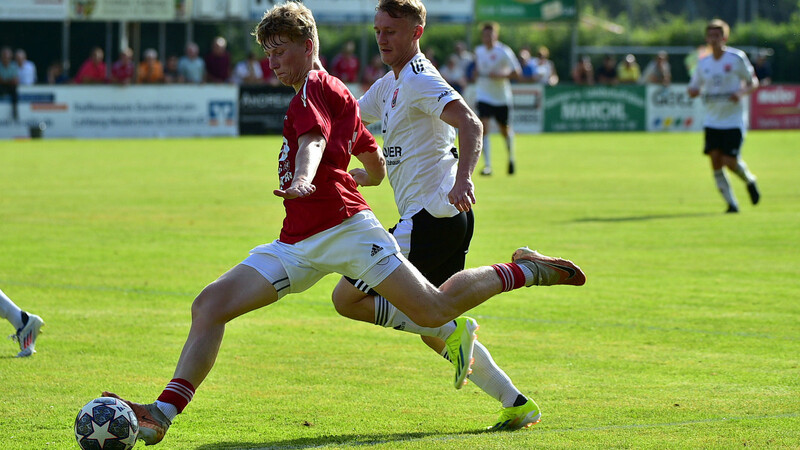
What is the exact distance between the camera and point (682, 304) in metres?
9.34

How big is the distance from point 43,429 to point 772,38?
47243 mm

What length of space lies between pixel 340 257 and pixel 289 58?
944 millimetres

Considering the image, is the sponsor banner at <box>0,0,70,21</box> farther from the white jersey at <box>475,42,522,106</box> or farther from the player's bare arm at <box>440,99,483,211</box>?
the player's bare arm at <box>440,99,483,211</box>

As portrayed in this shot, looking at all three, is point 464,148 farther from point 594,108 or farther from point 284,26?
point 594,108

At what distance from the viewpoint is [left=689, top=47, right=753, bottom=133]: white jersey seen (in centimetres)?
1634

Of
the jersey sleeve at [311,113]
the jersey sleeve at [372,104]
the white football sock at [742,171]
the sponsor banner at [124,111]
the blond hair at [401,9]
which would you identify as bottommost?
the sponsor banner at [124,111]

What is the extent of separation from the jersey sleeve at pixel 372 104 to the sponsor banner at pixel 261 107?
27572 millimetres

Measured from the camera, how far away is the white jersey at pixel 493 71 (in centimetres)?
2258

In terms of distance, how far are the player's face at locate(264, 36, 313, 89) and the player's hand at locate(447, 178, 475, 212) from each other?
34.2 inches

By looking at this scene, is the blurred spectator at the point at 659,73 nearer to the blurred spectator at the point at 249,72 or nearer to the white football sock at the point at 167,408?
the blurred spectator at the point at 249,72

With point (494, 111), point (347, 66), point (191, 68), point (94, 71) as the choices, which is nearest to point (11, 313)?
point (494, 111)

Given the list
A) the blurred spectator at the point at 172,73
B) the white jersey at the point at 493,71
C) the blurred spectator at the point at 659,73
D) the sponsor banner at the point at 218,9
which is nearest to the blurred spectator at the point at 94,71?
the blurred spectator at the point at 172,73

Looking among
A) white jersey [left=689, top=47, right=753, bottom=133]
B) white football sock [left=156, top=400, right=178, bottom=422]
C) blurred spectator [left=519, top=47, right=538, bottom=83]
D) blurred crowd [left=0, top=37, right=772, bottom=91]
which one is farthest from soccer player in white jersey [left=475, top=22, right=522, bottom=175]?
white football sock [left=156, top=400, right=178, bottom=422]

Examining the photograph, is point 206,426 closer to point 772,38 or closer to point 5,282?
point 5,282
